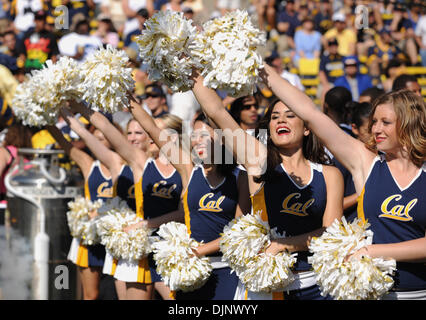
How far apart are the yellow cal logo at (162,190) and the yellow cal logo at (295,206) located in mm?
1525

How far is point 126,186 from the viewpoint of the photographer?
16.6 ft

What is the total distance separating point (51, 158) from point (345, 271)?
4027 mm

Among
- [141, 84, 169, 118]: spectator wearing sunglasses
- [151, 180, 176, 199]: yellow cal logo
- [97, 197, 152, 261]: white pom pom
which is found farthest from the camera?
[141, 84, 169, 118]: spectator wearing sunglasses

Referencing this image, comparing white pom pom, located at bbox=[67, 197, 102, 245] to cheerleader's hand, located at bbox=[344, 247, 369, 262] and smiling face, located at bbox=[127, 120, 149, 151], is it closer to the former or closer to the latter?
smiling face, located at bbox=[127, 120, 149, 151]

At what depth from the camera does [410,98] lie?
283 centimetres

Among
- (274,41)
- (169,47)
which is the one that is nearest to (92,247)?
(169,47)

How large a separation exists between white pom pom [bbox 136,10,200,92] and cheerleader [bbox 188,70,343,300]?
46 cm

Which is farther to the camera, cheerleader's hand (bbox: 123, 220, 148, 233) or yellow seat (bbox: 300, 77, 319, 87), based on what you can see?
yellow seat (bbox: 300, 77, 319, 87)

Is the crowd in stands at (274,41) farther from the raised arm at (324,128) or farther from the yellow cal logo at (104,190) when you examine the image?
the raised arm at (324,128)

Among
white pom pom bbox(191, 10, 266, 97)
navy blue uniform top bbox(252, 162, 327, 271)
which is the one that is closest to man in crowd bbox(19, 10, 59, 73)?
navy blue uniform top bbox(252, 162, 327, 271)

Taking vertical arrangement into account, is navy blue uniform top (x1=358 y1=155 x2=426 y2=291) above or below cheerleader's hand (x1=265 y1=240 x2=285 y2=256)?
above

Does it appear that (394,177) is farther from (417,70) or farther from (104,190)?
(417,70)

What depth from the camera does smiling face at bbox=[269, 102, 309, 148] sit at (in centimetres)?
330
